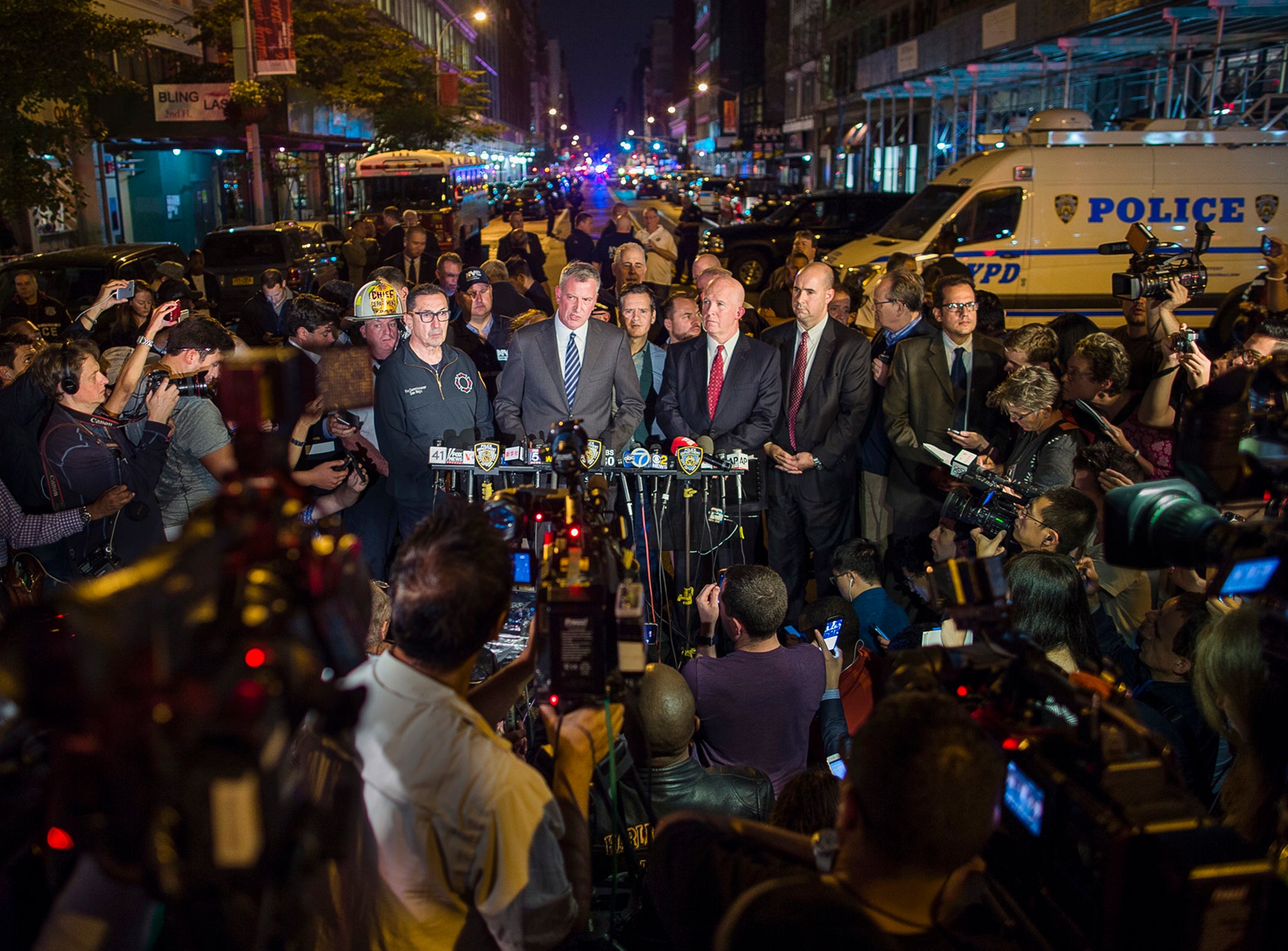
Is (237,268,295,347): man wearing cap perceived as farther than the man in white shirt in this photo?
No

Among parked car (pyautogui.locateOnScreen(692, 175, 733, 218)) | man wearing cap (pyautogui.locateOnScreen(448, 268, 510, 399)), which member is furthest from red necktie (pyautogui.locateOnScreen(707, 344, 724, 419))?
parked car (pyautogui.locateOnScreen(692, 175, 733, 218))

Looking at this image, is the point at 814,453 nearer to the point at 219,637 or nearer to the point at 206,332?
the point at 206,332

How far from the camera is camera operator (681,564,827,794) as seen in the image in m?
3.21

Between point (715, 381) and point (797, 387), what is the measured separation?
1.84 ft

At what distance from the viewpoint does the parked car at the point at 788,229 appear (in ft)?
63.0

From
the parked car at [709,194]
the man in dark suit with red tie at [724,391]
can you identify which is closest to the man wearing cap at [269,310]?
the man in dark suit with red tie at [724,391]

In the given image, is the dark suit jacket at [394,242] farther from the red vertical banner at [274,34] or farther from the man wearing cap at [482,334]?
the red vertical banner at [274,34]

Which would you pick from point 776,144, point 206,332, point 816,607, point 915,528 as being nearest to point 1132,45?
→ point 915,528

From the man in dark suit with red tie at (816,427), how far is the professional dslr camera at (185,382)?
3.12 meters

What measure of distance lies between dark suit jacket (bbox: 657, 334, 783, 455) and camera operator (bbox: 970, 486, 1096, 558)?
1703mm

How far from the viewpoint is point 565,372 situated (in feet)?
17.3

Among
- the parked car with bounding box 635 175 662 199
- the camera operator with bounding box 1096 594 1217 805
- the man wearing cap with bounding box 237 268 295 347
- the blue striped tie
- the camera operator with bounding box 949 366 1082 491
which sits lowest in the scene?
the camera operator with bounding box 1096 594 1217 805

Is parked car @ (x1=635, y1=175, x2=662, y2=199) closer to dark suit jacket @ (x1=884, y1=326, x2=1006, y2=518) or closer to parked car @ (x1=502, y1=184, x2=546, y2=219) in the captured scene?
parked car @ (x1=502, y1=184, x2=546, y2=219)

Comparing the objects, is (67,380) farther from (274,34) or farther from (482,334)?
(274,34)
